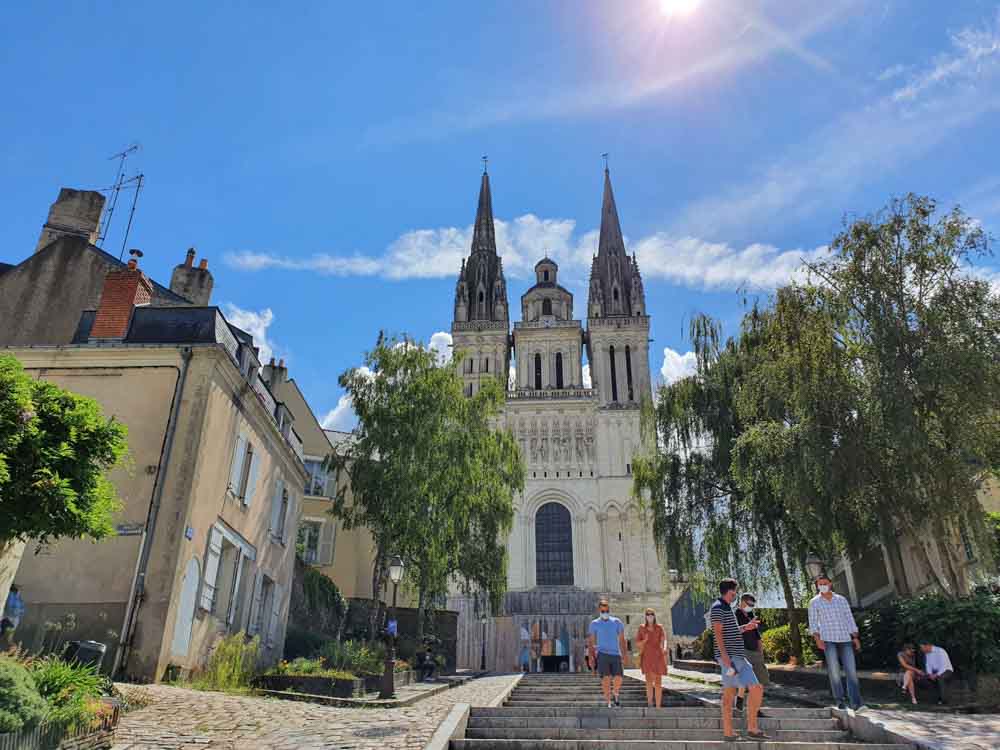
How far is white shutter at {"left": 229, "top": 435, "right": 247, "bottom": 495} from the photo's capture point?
13409 millimetres

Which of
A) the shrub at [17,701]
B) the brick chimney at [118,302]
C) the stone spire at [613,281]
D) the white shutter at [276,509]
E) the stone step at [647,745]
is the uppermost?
the stone spire at [613,281]

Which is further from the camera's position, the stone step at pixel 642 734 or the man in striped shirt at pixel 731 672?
the stone step at pixel 642 734

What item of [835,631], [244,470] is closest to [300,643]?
[244,470]

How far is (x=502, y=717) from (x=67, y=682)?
183 inches

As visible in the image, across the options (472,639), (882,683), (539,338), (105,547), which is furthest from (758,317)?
(539,338)

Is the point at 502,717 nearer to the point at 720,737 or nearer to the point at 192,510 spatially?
the point at 720,737

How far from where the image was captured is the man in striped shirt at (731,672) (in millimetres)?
6625

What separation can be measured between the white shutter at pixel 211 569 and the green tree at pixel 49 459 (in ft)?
15.8

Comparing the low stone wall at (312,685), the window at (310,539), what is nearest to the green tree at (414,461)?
the window at (310,539)

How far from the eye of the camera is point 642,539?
1596 inches

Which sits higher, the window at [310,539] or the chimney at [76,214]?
the chimney at [76,214]

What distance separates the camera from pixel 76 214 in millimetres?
19203

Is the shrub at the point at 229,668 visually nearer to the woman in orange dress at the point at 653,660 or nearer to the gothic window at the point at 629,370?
the woman in orange dress at the point at 653,660

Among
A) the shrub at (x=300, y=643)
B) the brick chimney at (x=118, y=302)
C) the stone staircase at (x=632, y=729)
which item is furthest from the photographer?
the shrub at (x=300, y=643)
